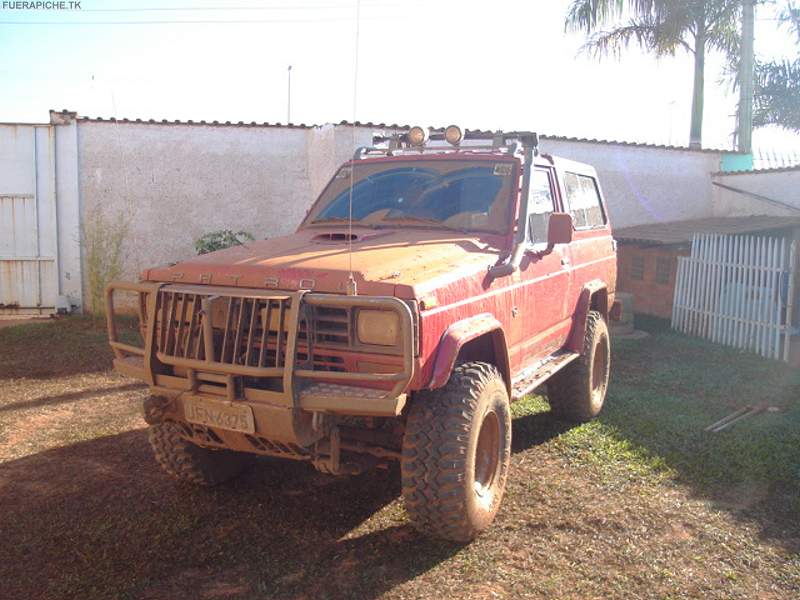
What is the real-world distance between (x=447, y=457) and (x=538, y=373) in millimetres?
1558

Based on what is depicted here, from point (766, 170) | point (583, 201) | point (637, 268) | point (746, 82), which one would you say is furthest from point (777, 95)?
point (583, 201)

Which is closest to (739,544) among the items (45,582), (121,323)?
(45,582)

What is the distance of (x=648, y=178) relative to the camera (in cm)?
1360

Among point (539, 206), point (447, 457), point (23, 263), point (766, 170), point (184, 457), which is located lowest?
point (184, 457)

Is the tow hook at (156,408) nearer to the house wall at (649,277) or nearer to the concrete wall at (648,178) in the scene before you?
the house wall at (649,277)

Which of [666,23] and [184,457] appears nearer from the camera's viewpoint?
[184,457]

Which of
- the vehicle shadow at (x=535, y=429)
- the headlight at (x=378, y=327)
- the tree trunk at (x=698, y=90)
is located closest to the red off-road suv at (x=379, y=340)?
the headlight at (x=378, y=327)

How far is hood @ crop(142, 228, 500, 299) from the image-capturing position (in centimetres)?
349

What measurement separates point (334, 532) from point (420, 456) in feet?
2.51

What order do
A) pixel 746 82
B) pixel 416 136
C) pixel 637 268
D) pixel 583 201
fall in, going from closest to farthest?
pixel 416 136 < pixel 583 201 < pixel 637 268 < pixel 746 82

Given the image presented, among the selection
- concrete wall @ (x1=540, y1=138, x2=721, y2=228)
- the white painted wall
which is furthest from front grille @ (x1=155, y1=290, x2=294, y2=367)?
concrete wall @ (x1=540, y1=138, x2=721, y2=228)

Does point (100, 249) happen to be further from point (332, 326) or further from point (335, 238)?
point (332, 326)

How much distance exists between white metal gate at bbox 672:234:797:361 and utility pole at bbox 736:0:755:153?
21.4 feet

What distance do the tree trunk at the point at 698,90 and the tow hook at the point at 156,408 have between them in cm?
1518
